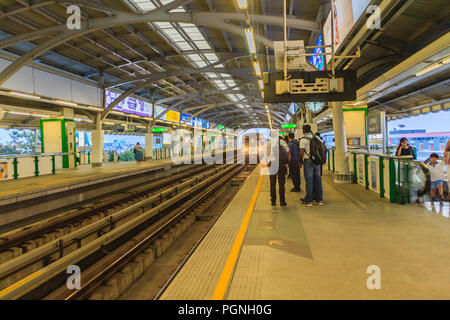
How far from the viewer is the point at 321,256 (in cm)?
351

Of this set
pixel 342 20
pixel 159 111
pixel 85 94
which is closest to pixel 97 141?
pixel 85 94

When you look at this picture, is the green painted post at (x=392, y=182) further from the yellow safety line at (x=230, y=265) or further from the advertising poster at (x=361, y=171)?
the yellow safety line at (x=230, y=265)

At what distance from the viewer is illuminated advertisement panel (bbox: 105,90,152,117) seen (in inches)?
714

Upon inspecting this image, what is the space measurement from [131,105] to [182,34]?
29.2 feet

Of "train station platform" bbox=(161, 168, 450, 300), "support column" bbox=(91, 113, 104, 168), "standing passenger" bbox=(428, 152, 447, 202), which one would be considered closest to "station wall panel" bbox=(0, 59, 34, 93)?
"support column" bbox=(91, 113, 104, 168)

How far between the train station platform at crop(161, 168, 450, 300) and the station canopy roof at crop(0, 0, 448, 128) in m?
3.67

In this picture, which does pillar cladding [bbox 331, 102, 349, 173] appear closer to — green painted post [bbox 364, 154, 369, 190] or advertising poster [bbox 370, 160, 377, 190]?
green painted post [bbox 364, 154, 369, 190]

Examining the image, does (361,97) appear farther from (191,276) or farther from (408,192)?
(191,276)

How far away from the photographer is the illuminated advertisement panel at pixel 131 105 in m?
18.1

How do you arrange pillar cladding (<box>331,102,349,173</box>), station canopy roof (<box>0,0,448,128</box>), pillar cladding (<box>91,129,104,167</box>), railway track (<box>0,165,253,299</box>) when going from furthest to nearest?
pillar cladding (<box>91,129,104,167</box>)
pillar cladding (<box>331,102,349,173</box>)
station canopy roof (<box>0,0,448,128</box>)
railway track (<box>0,165,253,299</box>)

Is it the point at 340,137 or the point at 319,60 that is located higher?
the point at 319,60

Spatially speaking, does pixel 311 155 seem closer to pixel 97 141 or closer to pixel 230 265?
pixel 230 265

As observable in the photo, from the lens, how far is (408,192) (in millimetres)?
6262

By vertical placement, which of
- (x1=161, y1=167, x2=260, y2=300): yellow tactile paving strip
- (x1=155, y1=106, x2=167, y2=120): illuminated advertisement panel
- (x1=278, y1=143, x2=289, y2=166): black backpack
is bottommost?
(x1=161, y1=167, x2=260, y2=300): yellow tactile paving strip
